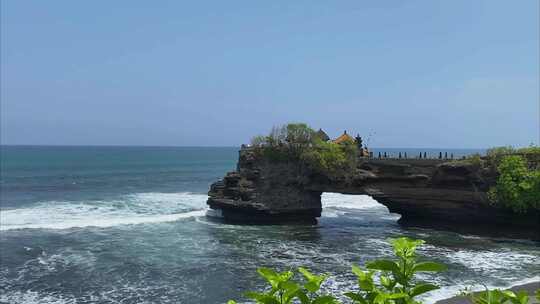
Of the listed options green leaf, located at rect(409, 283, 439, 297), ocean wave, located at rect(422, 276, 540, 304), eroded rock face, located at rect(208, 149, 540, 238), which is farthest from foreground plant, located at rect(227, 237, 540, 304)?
eroded rock face, located at rect(208, 149, 540, 238)

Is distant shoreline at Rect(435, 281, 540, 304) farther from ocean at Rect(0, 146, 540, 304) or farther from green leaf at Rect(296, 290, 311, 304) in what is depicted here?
green leaf at Rect(296, 290, 311, 304)

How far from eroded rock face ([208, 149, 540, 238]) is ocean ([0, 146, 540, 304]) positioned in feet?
6.51

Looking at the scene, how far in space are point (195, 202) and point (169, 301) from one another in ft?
107

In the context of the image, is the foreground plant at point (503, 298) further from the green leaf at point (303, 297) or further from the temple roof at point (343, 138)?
the temple roof at point (343, 138)

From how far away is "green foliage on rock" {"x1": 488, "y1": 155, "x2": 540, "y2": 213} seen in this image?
105 feet

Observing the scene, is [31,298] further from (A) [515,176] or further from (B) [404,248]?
(A) [515,176]

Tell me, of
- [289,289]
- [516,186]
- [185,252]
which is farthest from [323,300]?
[516,186]

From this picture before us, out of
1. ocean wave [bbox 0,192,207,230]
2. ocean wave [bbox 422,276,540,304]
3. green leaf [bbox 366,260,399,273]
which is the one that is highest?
green leaf [bbox 366,260,399,273]

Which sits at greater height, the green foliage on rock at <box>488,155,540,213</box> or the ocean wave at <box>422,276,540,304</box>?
the green foliage on rock at <box>488,155,540,213</box>

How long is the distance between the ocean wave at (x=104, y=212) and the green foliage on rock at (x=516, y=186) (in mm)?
24309

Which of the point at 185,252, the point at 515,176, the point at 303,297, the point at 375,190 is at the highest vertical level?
the point at 303,297

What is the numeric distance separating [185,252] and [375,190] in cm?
1734

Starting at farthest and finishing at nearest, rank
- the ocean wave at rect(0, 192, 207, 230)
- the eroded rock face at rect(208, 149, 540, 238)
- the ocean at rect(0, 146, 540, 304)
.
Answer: the ocean wave at rect(0, 192, 207, 230)
the eroded rock face at rect(208, 149, 540, 238)
the ocean at rect(0, 146, 540, 304)

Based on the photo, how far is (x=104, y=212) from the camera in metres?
43.7
